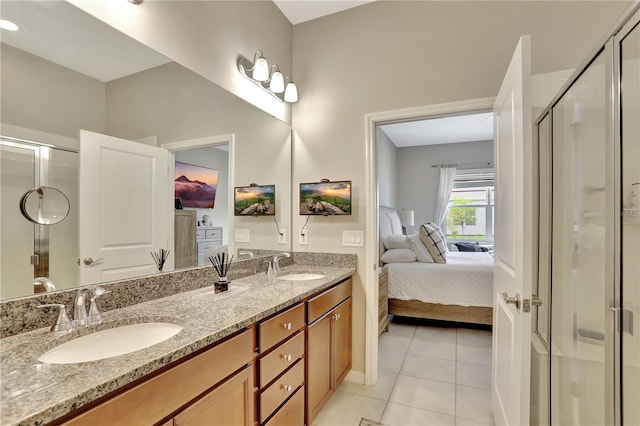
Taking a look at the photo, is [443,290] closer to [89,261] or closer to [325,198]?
[325,198]

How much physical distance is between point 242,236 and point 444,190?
4.93 metres

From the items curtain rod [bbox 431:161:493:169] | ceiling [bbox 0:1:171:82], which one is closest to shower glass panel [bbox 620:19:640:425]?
ceiling [bbox 0:1:171:82]

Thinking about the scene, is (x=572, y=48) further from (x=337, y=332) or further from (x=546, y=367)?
(x=337, y=332)

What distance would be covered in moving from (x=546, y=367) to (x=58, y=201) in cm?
237

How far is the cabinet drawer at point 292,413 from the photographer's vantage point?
1.38m

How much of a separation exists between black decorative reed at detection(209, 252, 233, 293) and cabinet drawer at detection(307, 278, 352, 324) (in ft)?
1.49

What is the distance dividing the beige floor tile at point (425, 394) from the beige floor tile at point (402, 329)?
3.03ft

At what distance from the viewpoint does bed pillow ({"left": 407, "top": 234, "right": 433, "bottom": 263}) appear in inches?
148

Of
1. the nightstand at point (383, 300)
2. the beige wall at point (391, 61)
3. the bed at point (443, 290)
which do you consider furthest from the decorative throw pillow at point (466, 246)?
the beige wall at point (391, 61)

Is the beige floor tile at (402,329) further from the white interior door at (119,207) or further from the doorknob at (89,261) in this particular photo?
the doorknob at (89,261)

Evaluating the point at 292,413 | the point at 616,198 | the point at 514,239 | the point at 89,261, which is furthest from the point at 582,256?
the point at 89,261

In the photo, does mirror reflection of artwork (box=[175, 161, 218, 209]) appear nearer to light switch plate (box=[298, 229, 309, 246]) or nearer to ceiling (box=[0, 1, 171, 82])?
ceiling (box=[0, 1, 171, 82])

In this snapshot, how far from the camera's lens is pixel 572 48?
179 cm

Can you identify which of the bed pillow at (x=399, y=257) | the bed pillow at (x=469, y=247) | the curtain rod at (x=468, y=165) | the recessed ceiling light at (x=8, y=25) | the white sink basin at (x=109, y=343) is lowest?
the bed pillow at (x=469, y=247)
